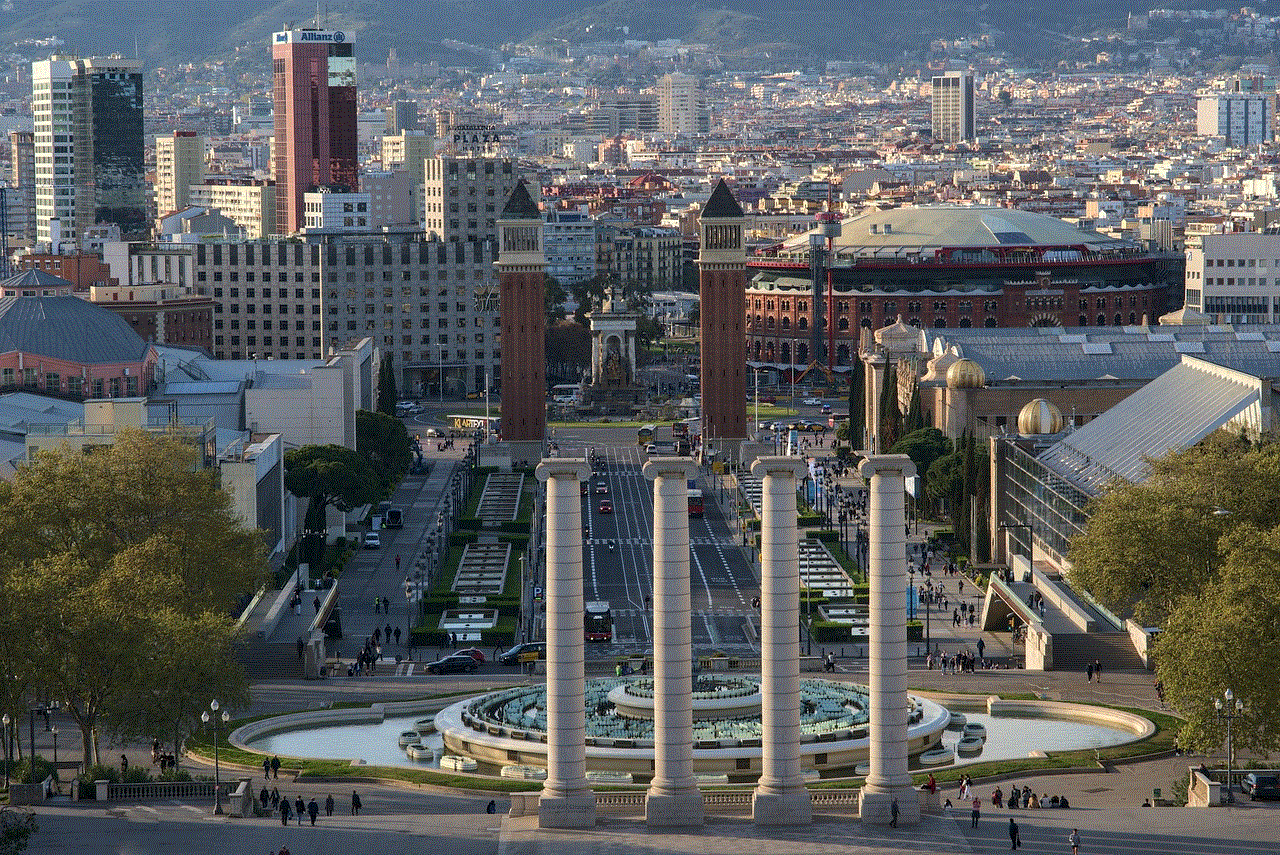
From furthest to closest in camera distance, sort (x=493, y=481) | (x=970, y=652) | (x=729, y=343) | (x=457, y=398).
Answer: (x=457, y=398) < (x=729, y=343) < (x=493, y=481) < (x=970, y=652)

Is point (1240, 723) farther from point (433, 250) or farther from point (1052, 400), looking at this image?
point (433, 250)

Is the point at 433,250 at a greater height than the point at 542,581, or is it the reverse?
the point at 433,250

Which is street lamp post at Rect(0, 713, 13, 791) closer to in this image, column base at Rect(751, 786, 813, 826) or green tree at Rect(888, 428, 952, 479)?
column base at Rect(751, 786, 813, 826)

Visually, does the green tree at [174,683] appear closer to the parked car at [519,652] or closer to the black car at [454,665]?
the black car at [454,665]

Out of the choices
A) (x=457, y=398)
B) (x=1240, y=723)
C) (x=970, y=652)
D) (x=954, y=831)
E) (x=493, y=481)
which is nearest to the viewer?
(x=954, y=831)

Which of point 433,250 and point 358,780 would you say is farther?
point 433,250

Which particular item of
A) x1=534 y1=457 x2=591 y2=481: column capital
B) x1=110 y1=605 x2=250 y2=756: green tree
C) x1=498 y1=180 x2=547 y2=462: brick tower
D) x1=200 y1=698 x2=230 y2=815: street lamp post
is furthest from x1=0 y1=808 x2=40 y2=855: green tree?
x1=498 y1=180 x2=547 y2=462: brick tower

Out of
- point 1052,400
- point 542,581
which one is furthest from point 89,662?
point 1052,400
